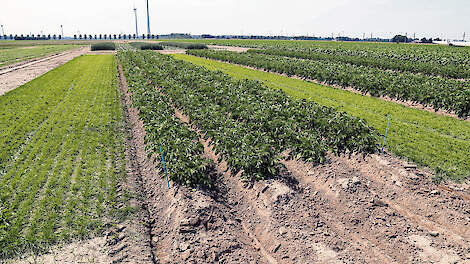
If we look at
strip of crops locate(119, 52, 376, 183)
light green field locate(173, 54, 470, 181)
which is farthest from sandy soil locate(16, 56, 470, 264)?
light green field locate(173, 54, 470, 181)

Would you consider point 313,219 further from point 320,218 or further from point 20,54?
point 20,54

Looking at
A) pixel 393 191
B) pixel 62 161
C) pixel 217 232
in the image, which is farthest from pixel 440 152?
pixel 62 161

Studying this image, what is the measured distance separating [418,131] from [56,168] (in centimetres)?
1754

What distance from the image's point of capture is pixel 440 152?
11578 mm

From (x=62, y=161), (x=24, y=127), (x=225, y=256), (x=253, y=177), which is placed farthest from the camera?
(x=24, y=127)

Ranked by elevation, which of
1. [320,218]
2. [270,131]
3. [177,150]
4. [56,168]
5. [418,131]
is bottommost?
[320,218]

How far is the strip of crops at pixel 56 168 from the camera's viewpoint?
7791 mm

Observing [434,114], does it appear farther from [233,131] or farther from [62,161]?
[62,161]

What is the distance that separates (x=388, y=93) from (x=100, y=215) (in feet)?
74.0

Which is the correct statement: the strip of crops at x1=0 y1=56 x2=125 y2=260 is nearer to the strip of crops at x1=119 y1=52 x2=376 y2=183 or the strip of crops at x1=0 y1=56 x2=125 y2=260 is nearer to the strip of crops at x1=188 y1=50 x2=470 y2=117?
the strip of crops at x1=119 y1=52 x2=376 y2=183

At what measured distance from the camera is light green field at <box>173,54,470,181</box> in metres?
10.6

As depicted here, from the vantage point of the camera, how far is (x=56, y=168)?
1116 centimetres

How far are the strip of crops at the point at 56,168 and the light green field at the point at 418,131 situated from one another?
1188cm

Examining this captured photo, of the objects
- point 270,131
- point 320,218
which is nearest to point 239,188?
point 320,218
